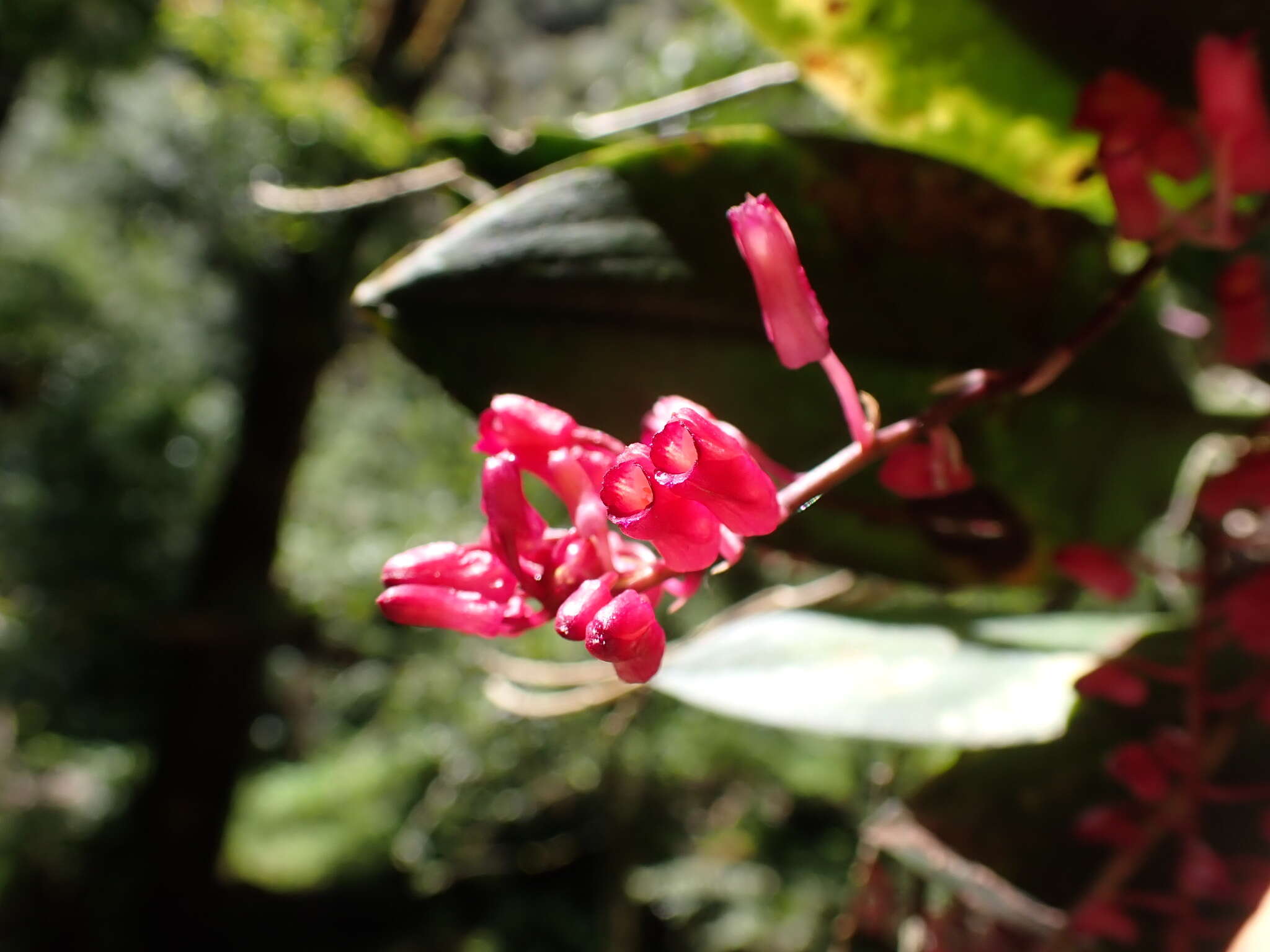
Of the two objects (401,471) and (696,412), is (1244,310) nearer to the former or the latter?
(696,412)

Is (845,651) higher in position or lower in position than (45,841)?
higher

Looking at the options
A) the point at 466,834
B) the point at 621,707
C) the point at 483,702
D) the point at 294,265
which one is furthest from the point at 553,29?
the point at 621,707

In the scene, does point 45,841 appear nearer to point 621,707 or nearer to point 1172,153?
point 621,707

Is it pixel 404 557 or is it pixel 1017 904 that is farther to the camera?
pixel 1017 904

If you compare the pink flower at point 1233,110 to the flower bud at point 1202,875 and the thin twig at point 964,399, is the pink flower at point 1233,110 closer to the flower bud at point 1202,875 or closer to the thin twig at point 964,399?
the thin twig at point 964,399

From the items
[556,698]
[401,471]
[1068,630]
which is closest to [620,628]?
[1068,630]

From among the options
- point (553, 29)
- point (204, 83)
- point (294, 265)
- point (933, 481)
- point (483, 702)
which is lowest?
point (483, 702)

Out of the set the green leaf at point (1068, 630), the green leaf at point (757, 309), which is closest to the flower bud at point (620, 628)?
the green leaf at point (757, 309)
